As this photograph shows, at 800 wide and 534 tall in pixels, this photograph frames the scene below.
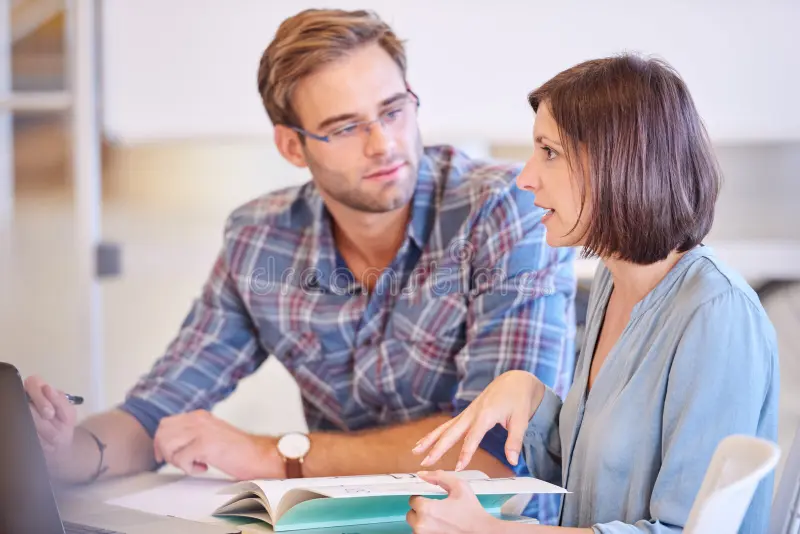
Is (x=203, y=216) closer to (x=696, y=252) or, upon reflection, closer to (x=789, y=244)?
(x=789, y=244)

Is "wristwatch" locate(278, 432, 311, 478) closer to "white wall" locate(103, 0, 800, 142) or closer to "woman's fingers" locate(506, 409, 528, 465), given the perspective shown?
"woman's fingers" locate(506, 409, 528, 465)

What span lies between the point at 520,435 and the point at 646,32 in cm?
155

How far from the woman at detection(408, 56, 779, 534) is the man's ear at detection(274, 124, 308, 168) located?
75cm

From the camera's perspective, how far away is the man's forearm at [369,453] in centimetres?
146

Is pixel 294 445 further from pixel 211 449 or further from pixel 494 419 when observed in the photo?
pixel 494 419

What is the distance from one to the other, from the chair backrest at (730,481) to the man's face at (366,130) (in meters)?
0.95

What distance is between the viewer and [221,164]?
302 cm

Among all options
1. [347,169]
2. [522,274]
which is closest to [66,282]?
[347,169]

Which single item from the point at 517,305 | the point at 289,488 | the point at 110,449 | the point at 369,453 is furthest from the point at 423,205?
the point at 289,488

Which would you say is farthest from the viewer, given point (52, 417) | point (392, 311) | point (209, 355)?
point (209, 355)

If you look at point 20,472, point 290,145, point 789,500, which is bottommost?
point 789,500

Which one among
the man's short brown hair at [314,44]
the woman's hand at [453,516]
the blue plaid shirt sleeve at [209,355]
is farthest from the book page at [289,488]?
the man's short brown hair at [314,44]

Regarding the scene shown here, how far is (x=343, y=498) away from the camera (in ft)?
3.11

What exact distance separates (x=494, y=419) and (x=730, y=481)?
36cm
